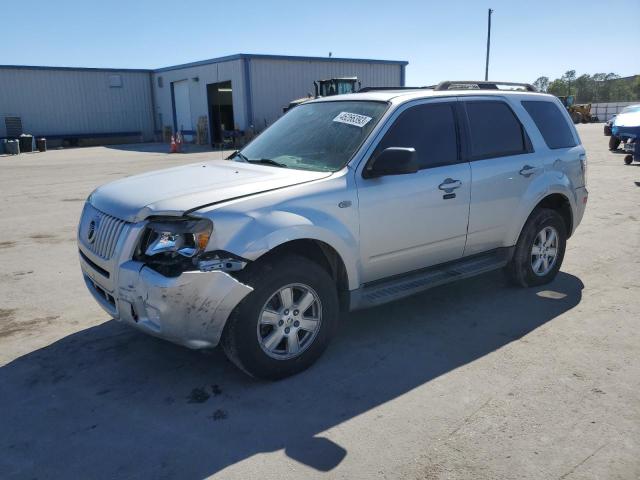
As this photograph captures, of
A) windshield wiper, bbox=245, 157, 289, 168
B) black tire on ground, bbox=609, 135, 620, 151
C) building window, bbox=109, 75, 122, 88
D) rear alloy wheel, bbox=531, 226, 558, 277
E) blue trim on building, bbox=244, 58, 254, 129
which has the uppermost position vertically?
building window, bbox=109, 75, 122, 88

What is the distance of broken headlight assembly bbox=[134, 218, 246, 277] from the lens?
3.32 m

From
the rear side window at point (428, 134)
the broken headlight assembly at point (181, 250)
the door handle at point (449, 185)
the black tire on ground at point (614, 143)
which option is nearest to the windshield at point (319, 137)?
the rear side window at point (428, 134)

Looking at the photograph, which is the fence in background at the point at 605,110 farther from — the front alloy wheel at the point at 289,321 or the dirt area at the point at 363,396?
the front alloy wheel at the point at 289,321

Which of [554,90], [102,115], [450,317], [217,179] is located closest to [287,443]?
[217,179]

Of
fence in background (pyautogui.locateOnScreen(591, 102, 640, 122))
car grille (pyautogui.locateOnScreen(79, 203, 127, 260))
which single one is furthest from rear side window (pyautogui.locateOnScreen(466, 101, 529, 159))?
fence in background (pyautogui.locateOnScreen(591, 102, 640, 122))

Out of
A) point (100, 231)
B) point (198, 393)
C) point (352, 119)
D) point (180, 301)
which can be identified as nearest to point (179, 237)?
point (180, 301)

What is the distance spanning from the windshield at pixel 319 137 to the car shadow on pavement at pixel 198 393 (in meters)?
1.48

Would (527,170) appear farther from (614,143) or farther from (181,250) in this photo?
(614,143)

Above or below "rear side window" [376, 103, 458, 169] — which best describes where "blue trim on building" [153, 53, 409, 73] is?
above

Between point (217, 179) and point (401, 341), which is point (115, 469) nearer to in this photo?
point (217, 179)

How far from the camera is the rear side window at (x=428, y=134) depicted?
14.3 ft

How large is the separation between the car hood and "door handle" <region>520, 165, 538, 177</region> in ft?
7.14

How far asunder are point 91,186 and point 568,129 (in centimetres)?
1146

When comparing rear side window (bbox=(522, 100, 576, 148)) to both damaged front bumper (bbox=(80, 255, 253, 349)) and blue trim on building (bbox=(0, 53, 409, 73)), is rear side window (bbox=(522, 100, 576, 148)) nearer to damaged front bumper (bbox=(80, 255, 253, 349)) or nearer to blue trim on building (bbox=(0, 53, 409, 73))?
damaged front bumper (bbox=(80, 255, 253, 349))
